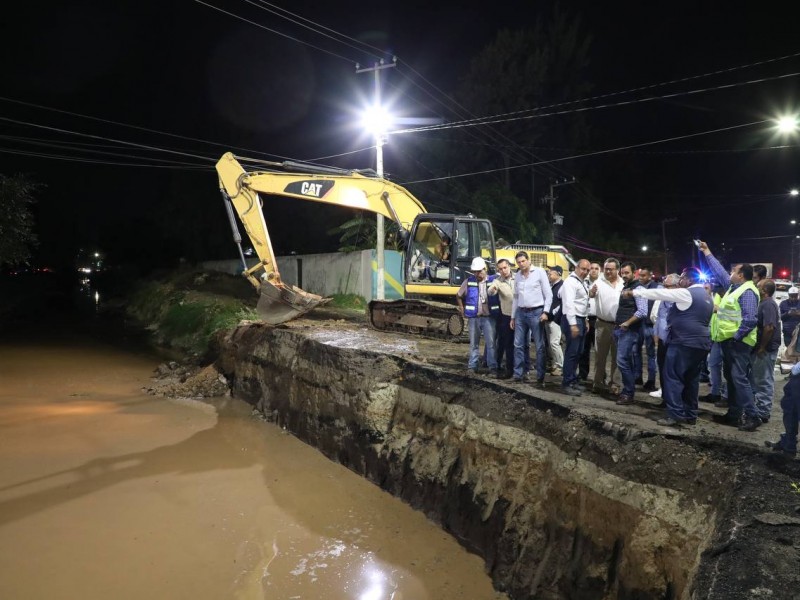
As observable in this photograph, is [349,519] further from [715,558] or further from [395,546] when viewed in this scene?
[715,558]

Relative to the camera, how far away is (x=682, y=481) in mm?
4020

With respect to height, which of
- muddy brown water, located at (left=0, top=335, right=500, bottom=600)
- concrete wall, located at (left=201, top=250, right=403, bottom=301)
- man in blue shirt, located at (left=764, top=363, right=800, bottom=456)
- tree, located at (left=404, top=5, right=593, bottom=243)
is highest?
tree, located at (left=404, top=5, right=593, bottom=243)

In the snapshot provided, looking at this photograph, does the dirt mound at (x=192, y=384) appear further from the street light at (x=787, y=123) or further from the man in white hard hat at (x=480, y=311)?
the street light at (x=787, y=123)

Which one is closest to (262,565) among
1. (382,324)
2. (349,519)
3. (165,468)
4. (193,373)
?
(349,519)

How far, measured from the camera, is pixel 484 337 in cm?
709

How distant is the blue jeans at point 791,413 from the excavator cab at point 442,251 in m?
6.66

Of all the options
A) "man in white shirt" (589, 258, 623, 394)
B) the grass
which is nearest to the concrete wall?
the grass

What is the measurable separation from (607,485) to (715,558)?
129 cm

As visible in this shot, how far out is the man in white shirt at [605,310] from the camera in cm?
608

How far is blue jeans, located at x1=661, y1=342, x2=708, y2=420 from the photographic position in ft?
16.2

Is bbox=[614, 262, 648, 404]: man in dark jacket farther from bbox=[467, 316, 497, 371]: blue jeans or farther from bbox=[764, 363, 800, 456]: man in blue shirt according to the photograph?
bbox=[467, 316, 497, 371]: blue jeans

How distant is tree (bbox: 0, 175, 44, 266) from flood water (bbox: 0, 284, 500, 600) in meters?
11.6

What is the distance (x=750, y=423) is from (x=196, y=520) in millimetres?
5964

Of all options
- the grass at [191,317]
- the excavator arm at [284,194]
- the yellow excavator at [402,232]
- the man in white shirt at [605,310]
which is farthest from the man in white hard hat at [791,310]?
the grass at [191,317]
